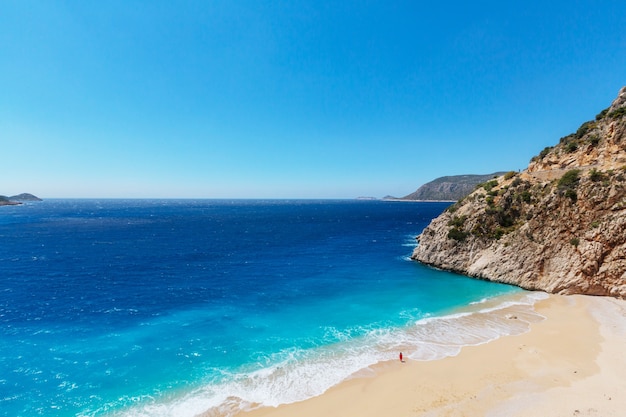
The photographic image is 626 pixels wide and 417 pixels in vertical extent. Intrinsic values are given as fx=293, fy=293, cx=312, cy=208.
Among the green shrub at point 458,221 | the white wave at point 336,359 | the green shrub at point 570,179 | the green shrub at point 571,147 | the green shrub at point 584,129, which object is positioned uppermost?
the green shrub at point 584,129

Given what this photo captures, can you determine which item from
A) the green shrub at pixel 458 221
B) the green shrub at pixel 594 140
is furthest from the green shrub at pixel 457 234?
the green shrub at pixel 594 140

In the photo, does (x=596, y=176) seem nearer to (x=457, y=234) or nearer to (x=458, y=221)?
(x=458, y=221)

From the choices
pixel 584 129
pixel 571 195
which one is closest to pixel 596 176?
pixel 571 195

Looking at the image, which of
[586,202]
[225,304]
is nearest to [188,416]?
[225,304]

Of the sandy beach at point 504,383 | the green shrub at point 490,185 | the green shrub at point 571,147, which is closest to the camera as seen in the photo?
the sandy beach at point 504,383

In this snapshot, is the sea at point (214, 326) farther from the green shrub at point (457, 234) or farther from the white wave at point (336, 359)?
the green shrub at point (457, 234)

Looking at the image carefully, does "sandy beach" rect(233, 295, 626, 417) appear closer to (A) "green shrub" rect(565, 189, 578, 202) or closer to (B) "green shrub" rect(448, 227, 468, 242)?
(A) "green shrub" rect(565, 189, 578, 202)

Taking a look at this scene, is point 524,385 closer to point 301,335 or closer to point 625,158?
point 301,335
